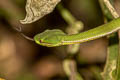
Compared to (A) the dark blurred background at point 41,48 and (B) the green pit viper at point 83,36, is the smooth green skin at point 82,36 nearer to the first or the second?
(B) the green pit viper at point 83,36

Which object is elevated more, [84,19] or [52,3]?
[52,3]

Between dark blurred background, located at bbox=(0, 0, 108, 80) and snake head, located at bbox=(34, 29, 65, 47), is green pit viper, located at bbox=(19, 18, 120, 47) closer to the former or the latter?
snake head, located at bbox=(34, 29, 65, 47)

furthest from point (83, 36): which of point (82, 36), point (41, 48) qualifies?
point (41, 48)

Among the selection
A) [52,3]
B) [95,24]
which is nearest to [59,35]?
[52,3]

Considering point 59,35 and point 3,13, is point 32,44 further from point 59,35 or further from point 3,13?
point 59,35

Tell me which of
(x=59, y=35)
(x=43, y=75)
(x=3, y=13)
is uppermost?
(x=59, y=35)

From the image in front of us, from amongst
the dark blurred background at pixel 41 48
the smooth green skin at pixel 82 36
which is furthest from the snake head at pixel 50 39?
the dark blurred background at pixel 41 48

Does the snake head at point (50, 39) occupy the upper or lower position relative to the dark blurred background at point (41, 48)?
upper

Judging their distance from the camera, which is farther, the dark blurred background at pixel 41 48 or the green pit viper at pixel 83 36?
the dark blurred background at pixel 41 48

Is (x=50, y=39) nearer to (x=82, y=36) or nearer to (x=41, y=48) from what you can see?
(x=82, y=36)
